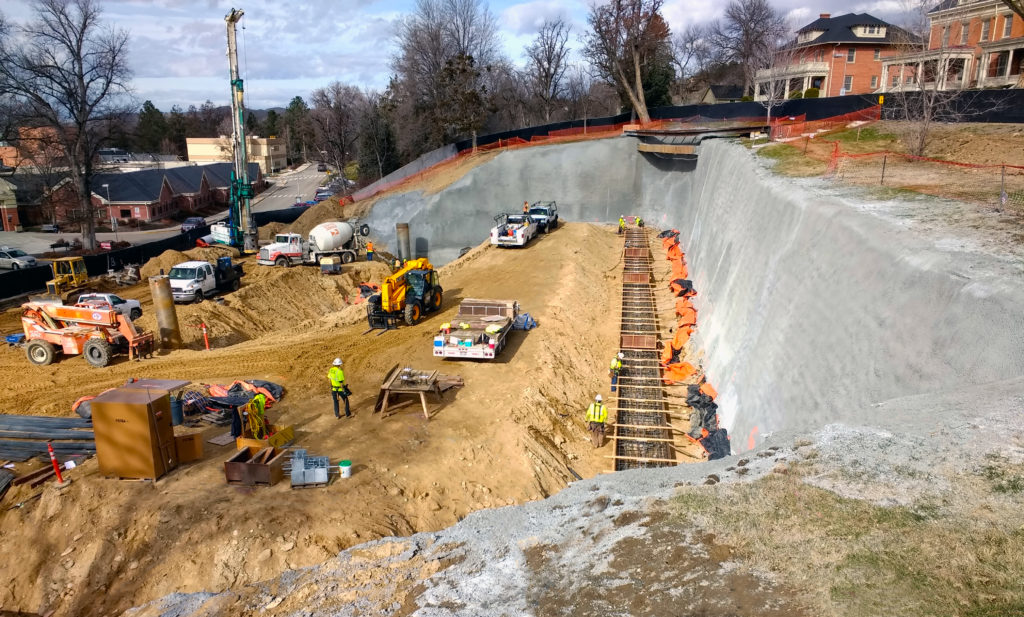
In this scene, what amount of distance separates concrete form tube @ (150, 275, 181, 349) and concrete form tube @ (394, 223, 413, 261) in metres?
16.2

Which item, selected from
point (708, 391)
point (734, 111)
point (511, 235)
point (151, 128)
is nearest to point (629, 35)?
point (734, 111)

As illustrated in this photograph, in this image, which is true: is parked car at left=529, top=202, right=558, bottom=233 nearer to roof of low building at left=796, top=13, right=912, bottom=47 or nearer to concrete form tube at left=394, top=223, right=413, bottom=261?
concrete form tube at left=394, top=223, right=413, bottom=261

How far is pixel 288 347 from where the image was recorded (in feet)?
68.3

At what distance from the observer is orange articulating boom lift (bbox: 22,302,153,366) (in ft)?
65.1

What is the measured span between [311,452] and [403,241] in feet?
81.8

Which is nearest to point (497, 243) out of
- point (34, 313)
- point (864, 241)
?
point (34, 313)

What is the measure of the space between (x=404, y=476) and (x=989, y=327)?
32.9ft

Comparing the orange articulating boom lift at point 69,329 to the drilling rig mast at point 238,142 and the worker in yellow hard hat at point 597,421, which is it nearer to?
the worker in yellow hard hat at point 597,421

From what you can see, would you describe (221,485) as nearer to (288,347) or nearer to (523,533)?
(523,533)

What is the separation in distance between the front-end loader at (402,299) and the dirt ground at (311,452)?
2.01 feet

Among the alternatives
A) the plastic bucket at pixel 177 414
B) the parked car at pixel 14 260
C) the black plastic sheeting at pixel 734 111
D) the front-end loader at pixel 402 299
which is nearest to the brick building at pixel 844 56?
the black plastic sheeting at pixel 734 111

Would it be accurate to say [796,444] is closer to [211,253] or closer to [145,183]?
[211,253]

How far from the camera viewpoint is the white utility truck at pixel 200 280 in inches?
1030

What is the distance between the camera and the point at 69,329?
20.0m
